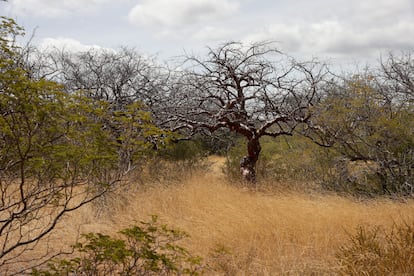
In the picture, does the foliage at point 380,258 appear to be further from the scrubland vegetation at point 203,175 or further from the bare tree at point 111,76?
the bare tree at point 111,76

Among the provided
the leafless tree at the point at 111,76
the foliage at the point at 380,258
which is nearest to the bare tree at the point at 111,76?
the leafless tree at the point at 111,76

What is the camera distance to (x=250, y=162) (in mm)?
10141

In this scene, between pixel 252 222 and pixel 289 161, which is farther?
pixel 289 161

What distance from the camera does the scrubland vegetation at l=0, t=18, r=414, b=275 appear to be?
3574 millimetres

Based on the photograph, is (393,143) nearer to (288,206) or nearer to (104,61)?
(288,206)

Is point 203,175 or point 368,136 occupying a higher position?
point 368,136

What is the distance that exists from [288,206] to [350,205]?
1.15 metres

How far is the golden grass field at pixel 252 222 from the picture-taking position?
4926 mm

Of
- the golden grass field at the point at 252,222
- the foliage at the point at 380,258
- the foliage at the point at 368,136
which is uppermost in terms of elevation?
the foliage at the point at 368,136

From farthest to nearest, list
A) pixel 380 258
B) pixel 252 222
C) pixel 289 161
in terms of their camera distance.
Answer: pixel 289 161 < pixel 252 222 < pixel 380 258

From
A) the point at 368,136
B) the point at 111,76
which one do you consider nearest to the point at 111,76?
the point at 111,76

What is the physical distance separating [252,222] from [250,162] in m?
4.07

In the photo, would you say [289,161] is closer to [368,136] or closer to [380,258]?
[368,136]

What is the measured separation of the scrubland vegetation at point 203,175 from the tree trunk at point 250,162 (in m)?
0.03
